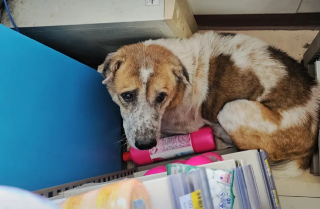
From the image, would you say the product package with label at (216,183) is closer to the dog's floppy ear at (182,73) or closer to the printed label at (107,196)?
the printed label at (107,196)

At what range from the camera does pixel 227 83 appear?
5.18 ft

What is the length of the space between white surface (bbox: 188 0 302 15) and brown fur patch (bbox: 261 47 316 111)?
2.01 ft

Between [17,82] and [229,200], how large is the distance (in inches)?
39.3

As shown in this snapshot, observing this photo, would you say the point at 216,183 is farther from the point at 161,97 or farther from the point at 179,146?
the point at 179,146

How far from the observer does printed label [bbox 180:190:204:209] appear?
74 centimetres

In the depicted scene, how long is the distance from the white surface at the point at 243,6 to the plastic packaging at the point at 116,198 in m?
1.63

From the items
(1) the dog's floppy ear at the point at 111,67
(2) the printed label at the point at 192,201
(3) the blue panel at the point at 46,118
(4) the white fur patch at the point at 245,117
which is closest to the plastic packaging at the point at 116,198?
(2) the printed label at the point at 192,201

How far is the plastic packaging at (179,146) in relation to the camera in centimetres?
179

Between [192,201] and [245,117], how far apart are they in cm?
90

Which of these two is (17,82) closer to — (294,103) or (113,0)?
(113,0)

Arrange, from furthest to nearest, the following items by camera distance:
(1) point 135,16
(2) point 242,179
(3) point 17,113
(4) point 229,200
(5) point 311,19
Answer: (5) point 311,19, (1) point 135,16, (3) point 17,113, (2) point 242,179, (4) point 229,200

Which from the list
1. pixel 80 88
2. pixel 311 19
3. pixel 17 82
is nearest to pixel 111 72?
pixel 80 88

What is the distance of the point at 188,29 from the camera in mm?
1843

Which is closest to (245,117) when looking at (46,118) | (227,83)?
Result: (227,83)
